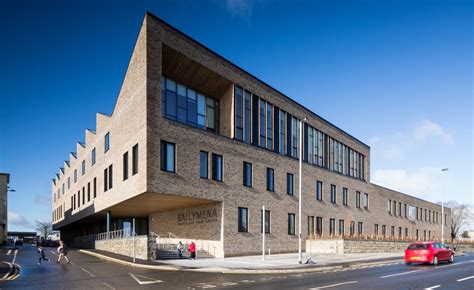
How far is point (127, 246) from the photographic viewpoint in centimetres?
3002

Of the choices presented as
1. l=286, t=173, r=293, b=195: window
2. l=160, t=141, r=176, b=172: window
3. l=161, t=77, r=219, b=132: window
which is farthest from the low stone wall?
l=286, t=173, r=293, b=195: window

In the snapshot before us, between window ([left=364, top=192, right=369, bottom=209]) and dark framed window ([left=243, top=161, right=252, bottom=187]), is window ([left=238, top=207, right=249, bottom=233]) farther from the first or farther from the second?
window ([left=364, top=192, right=369, bottom=209])

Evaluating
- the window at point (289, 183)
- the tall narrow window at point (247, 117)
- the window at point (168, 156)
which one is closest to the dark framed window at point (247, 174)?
the tall narrow window at point (247, 117)

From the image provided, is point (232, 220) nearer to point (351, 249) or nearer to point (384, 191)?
point (351, 249)

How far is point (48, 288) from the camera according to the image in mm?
15117

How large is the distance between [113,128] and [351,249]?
77.2 feet

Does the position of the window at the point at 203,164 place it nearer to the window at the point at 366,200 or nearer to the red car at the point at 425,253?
the red car at the point at 425,253

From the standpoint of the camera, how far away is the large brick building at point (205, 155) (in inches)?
1113

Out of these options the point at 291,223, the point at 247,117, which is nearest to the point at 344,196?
the point at 291,223

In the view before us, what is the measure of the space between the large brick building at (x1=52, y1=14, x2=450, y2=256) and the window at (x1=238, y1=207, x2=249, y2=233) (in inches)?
3.1

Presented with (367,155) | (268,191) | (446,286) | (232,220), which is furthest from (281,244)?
(367,155)

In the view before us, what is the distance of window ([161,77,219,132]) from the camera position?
31.0 metres

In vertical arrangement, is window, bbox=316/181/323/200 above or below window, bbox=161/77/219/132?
below

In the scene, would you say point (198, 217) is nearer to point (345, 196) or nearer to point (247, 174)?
point (247, 174)
